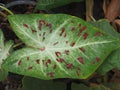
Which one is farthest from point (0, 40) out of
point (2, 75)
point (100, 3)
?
point (100, 3)

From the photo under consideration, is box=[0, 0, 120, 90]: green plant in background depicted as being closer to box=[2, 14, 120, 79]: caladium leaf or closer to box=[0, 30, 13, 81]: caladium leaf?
box=[2, 14, 120, 79]: caladium leaf

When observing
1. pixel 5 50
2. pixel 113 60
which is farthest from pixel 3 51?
pixel 113 60

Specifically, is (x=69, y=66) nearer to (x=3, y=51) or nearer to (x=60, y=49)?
(x=60, y=49)

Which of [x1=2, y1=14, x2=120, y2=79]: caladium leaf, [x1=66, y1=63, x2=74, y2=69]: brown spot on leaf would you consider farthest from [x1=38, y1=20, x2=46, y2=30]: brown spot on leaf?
[x1=66, y1=63, x2=74, y2=69]: brown spot on leaf

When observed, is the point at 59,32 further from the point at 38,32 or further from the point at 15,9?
the point at 15,9

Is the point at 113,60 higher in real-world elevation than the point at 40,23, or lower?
lower

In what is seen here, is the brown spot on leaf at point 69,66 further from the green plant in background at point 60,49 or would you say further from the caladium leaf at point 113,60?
the caladium leaf at point 113,60

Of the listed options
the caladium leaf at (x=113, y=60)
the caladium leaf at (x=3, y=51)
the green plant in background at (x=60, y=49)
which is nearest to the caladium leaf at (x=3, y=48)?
the caladium leaf at (x=3, y=51)

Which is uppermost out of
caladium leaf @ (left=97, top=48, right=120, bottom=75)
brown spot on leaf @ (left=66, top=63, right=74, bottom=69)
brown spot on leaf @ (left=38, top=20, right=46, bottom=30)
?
brown spot on leaf @ (left=38, top=20, right=46, bottom=30)
